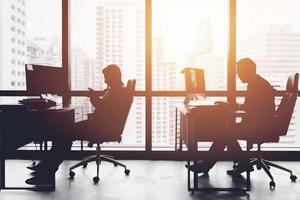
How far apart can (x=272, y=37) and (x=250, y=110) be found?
1.87 metres

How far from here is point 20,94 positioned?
17.3 feet

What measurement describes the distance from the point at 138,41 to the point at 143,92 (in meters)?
0.78

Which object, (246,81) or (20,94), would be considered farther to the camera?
(20,94)

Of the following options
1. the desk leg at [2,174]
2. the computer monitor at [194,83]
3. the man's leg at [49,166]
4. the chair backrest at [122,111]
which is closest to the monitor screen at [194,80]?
the computer monitor at [194,83]

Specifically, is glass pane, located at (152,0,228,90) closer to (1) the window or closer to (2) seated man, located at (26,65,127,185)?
(1) the window

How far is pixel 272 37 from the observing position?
5195mm

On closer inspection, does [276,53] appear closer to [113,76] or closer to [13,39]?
[113,76]

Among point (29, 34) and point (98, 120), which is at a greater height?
point (29, 34)

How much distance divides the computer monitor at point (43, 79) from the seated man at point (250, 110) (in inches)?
80.2

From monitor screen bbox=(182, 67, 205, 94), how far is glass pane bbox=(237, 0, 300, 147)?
0.88 meters

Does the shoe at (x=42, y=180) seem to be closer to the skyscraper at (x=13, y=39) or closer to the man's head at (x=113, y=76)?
the man's head at (x=113, y=76)

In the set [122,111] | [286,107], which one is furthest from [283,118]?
[122,111]

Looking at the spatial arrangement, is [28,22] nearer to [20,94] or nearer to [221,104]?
[20,94]

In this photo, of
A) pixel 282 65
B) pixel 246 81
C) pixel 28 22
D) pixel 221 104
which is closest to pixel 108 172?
pixel 221 104
